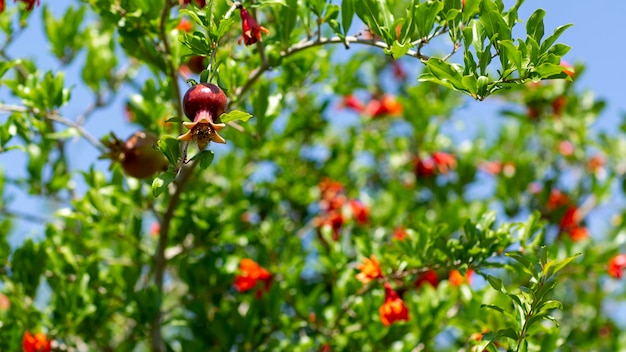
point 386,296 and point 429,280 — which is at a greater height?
point 429,280

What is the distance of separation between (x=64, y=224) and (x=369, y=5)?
5.97 feet

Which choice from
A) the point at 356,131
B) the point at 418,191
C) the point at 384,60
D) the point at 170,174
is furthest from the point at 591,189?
the point at 170,174

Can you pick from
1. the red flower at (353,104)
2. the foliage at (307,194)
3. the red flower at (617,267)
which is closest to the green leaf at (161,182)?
the foliage at (307,194)

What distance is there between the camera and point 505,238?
6.68 ft

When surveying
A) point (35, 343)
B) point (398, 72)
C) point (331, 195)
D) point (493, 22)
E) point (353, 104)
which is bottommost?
point (493, 22)

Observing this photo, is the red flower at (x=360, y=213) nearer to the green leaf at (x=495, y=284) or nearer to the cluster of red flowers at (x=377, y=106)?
the cluster of red flowers at (x=377, y=106)

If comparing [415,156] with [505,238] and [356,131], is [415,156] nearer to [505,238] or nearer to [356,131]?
[356,131]

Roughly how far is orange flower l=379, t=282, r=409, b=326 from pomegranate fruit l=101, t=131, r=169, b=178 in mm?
787

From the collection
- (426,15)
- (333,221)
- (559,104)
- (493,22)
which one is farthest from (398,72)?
(493,22)

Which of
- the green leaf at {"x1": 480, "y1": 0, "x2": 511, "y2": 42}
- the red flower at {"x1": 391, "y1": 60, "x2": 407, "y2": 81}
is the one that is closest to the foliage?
the green leaf at {"x1": 480, "y1": 0, "x2": 511, "y2": 42}

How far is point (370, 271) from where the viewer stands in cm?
218

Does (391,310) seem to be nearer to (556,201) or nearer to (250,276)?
(250,276)

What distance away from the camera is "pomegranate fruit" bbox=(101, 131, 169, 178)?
221 cm

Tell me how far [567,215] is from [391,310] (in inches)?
66.7
